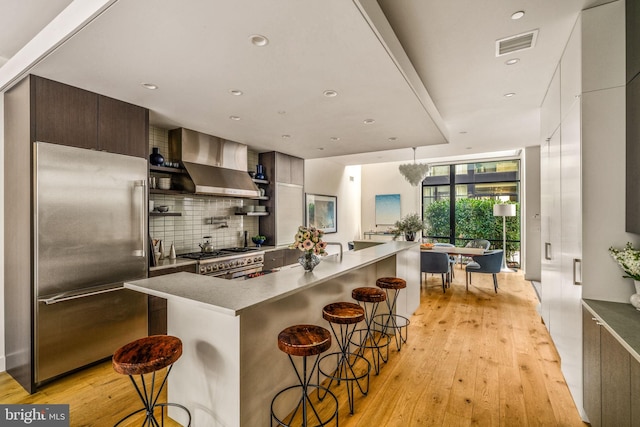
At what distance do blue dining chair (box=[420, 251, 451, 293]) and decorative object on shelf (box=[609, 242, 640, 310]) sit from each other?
3.41m

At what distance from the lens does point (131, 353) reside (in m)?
1.58

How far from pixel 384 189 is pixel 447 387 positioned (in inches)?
273

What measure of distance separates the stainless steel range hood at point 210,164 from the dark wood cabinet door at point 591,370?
387 centimetres

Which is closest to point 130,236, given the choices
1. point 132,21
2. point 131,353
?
point 131,353

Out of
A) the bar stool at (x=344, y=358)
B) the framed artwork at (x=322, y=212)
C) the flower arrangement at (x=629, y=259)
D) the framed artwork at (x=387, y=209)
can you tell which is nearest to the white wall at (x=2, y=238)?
the bar stool at (x=344, y=358)

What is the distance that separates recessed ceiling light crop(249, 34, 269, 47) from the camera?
6.08 ft

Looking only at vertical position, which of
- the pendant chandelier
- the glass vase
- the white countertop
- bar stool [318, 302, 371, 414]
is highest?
the pendant chandelier

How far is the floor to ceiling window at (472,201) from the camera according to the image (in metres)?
7.62

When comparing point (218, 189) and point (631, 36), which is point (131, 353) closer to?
point (218, 189)

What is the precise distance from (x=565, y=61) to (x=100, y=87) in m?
3.90

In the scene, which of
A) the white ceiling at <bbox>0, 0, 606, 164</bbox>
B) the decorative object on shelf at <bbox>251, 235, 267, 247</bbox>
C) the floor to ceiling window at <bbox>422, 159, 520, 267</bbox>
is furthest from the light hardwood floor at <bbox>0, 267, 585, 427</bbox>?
the floor to ceiling window at <bbox>422, 159, 520, 267</bbox>

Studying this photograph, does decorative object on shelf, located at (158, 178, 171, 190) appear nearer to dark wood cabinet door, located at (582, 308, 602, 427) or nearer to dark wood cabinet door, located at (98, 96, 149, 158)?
dark wood cabinet door, located at (98, 96, 149, 158)

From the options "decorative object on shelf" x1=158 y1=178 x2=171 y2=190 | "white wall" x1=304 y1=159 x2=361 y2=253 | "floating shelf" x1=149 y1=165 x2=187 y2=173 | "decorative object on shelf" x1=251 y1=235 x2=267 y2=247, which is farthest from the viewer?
"white wall" x1=304 y1=159 x2=361 y2=253

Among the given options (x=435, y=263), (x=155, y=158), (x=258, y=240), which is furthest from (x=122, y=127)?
(x=435, y=263)
